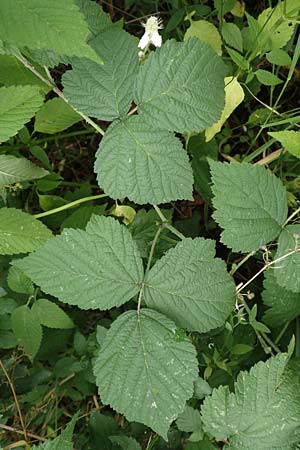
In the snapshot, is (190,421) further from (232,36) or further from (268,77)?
(232,36)

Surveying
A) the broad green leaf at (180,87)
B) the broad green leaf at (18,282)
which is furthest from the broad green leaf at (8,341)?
the broad green leaf at (180,87)

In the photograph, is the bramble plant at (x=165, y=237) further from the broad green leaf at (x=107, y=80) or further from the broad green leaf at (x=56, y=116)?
the broad green leaf at (x=56, y=116)

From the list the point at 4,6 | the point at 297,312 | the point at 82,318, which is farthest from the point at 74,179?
the point at 4,6

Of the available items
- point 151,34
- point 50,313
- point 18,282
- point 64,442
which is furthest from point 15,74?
point 64,442

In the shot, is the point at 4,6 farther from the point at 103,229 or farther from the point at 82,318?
the point at 82,318

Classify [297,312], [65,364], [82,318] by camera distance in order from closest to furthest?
[297,312] → [65,364] → [82,318]

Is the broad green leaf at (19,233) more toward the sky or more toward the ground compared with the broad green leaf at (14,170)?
more toward the ground

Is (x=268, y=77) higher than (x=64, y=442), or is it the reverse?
(x=268, y=77)
